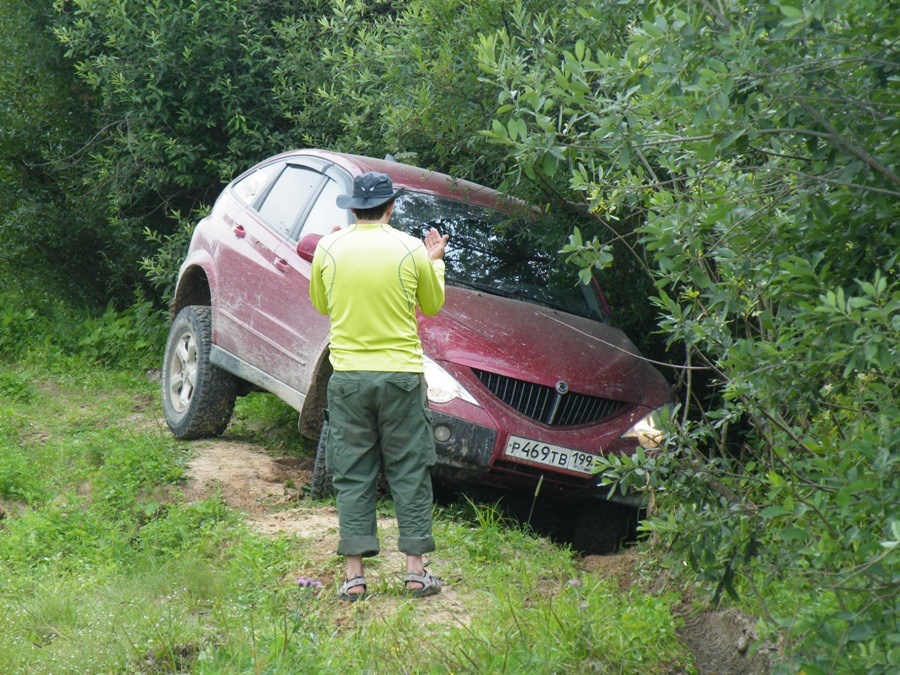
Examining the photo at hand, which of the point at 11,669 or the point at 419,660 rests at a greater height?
the point at 419,660

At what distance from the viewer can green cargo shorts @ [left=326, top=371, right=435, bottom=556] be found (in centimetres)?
481

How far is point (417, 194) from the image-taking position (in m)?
6.94

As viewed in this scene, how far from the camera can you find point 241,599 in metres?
4.74

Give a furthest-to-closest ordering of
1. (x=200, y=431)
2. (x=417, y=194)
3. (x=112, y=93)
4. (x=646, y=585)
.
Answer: (x=112, y=93), (x=200, y=431), (x=417, y=194), (x=646, y=585)

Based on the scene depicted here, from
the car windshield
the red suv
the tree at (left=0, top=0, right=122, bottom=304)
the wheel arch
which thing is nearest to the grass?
the red suv

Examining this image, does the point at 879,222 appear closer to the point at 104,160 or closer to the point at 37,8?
the point at 104,160

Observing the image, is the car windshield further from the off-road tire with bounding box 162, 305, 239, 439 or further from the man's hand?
the off-road tire with bounding box 162, 305, 239, 439

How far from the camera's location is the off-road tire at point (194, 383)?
770 cm

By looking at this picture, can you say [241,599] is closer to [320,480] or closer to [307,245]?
[320,480]

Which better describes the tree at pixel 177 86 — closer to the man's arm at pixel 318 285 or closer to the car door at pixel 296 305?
the car door at pixel 296 305

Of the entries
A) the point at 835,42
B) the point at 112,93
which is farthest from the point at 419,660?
the point at 112,93

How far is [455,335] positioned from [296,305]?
1225 millimetres

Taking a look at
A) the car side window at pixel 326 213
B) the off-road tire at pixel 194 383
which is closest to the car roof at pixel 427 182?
the car side window at pixel 326 213

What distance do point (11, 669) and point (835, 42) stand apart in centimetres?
355
